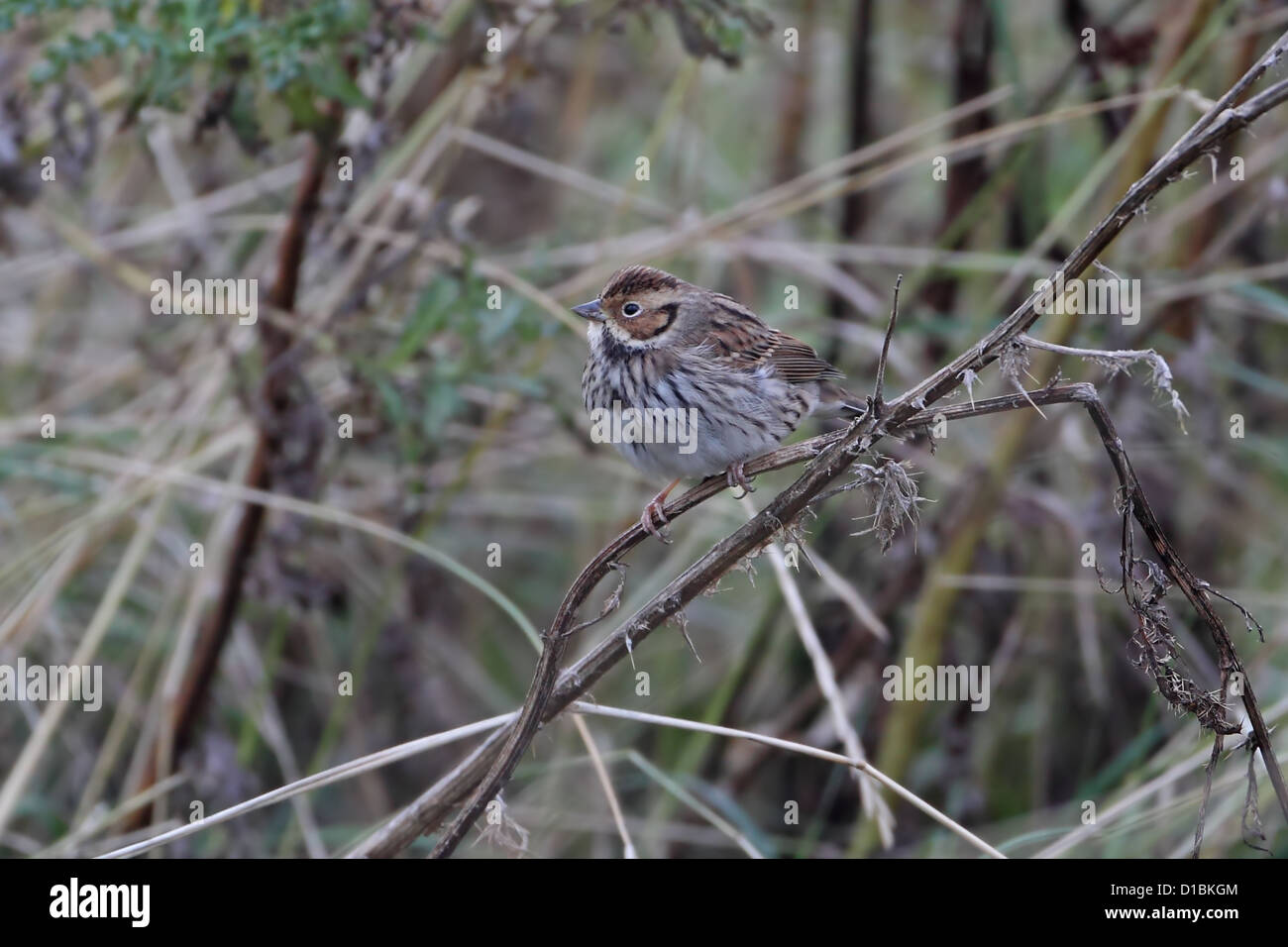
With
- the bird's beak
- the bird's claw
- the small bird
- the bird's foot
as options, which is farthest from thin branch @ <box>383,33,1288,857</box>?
the bird's beak

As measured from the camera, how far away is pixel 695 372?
3.09 meters

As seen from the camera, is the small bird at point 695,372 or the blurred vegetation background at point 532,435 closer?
the small bird at point 695,372

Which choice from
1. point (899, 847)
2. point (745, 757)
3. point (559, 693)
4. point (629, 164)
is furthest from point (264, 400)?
point (629, 164)

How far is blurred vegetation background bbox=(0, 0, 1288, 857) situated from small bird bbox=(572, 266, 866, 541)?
28cm

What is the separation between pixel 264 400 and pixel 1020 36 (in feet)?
12.5

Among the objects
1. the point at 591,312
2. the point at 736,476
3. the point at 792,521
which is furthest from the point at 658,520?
the point at 591,312

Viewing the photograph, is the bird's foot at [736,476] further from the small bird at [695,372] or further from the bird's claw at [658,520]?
the bird's claw at [658,520]

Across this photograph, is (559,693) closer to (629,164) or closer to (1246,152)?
(1246,152)

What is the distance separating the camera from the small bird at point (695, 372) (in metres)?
2.94

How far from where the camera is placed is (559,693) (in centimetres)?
217

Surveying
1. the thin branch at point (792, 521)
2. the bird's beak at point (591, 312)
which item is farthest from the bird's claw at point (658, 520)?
the bird's beak at point (591, 312)

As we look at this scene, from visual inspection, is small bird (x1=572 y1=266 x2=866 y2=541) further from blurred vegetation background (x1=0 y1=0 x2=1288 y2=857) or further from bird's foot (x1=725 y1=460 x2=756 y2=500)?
blurred vegetation background (x1=0 y1=0 x2=1288 y2=857)

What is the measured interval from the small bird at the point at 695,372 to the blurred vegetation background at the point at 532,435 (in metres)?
0.28

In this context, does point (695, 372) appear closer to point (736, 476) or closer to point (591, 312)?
point (591, 312)
